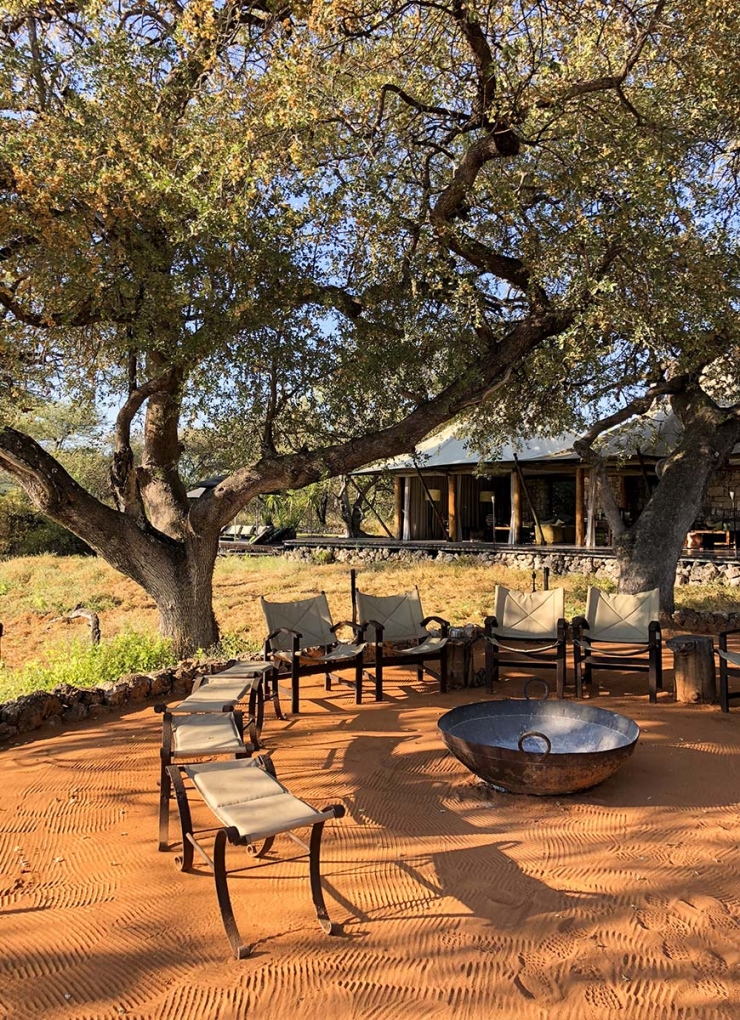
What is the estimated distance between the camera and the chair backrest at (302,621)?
7156 millimetres

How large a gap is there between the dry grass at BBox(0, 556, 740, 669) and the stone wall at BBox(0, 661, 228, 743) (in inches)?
64.6

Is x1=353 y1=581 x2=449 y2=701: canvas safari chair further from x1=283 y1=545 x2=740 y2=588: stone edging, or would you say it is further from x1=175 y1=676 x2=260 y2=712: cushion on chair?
x1=283 y1=545 x2=740 y2=588: stone edging

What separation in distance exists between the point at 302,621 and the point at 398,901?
169 inches

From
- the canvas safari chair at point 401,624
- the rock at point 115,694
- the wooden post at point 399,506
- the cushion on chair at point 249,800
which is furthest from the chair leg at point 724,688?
the wooden post at point 399,506

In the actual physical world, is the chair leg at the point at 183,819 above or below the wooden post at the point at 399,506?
below

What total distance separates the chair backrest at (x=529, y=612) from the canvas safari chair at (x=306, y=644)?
1566 mm

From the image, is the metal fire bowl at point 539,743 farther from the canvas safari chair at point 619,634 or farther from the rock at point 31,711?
the rock at point 31,711

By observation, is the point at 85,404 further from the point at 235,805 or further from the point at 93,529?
the point at 235,805

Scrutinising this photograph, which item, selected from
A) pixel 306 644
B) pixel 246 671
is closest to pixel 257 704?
pixel 246 671

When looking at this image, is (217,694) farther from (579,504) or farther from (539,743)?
(579,504)

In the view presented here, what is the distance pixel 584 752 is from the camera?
4.21 m

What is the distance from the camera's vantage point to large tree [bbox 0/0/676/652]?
244 inches

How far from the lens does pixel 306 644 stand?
23.6 ft

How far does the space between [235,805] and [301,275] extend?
6166 millimetres
